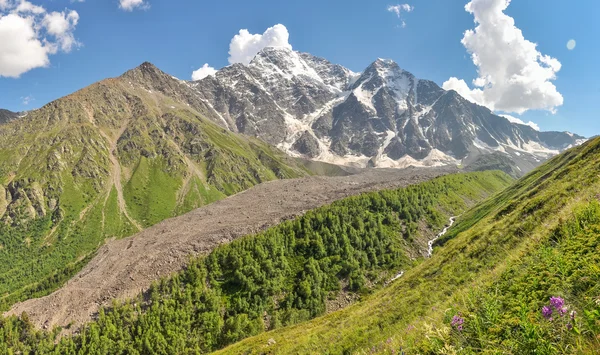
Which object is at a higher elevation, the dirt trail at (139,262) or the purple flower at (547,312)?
the purple flower at (547,312)

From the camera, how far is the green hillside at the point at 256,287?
84188mm

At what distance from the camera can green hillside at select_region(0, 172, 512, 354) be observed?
276 feet

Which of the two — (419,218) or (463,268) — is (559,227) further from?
(419,218)

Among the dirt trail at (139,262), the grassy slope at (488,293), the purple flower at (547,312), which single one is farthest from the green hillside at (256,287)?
the purple flower at (547,312)

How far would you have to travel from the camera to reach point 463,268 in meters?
33.2

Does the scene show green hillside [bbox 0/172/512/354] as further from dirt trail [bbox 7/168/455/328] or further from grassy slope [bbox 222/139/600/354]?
grassy slope [bbox 222/139/600/354]

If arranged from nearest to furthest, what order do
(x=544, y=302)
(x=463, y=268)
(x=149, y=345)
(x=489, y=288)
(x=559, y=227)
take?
(x=544, y=302)
(x=489, y=288)
(x=559, y=227)
(x=463, y=268)
(x=149, y=345)

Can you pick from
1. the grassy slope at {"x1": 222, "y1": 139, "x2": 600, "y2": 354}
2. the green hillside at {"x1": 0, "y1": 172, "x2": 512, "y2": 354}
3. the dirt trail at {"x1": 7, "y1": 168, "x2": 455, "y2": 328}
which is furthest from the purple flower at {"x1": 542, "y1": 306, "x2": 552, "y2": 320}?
the dirt trail at {"x1": 7, "y1": 168, "x2": 455, "y2": 328}

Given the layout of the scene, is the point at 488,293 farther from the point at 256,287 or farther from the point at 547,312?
the point at 256,287

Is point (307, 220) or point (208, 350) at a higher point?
point (307, 220)

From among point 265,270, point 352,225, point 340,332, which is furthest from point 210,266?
point 340,332

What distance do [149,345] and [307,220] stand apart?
70.8m

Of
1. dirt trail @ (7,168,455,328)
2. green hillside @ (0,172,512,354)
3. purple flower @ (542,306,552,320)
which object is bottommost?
green hillside @ (0,172,512,354)

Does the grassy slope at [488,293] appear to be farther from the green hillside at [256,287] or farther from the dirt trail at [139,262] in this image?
the dirt trail at [139,262]
